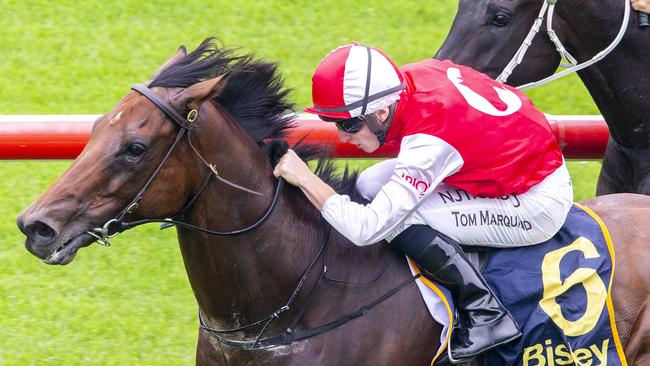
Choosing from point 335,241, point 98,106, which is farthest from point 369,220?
point 98,106

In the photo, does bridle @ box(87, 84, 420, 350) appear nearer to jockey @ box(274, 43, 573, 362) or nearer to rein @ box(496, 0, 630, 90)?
jockey @ box(274, 43, 573, 362)

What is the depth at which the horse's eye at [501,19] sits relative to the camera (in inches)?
228

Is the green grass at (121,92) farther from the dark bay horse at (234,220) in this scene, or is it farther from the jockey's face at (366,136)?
the jockey's face at (366,136)

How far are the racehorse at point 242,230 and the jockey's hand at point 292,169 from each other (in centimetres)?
6

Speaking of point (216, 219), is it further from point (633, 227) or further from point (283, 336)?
point (633, 227)

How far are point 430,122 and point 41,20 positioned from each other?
6.43 metres

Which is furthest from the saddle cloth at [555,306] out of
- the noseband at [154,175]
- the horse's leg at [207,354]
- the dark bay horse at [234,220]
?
the noseband at [154,175]

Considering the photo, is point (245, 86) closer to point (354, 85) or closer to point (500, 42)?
point (354, 85)

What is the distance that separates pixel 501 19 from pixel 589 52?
0.44 m

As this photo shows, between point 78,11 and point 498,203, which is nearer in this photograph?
point 498,203

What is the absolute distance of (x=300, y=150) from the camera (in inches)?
183

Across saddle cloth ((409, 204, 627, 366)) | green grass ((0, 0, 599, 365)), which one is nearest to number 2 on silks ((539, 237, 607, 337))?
saddle cloth ((409, 204, 627, 366))

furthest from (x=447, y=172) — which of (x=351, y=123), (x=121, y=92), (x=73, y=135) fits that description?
(x=121, y=92)

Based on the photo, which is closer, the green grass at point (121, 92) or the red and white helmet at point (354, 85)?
the red and white helmet at point (354, 85)
